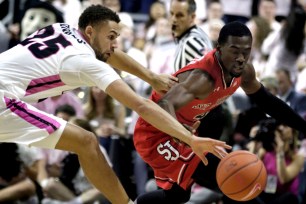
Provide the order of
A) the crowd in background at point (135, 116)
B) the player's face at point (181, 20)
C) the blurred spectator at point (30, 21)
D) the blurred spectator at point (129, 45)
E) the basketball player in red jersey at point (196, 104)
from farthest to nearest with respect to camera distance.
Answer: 1. the blurred spectator at point (129, 45)
2. the blurred spectator at point (30, 21)
3. the crowd in background at point (135, 116)
4. the player's face at point (181, 20)
5. the basketball player in red jersey at point (196, 104)

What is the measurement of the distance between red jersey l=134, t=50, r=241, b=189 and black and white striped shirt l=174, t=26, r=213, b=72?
131cm

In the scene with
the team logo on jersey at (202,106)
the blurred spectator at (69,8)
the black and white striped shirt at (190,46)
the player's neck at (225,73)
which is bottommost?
the blurred spectator at (69,8)

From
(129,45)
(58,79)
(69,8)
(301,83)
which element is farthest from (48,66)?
(69,8)

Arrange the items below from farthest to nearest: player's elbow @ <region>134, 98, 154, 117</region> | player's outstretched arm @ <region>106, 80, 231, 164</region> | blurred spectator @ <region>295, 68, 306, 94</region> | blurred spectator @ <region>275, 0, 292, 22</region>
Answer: blurred spectator @ <region>275, 0, 292, 22</region> < blurred spectator @ <region>295, 68, 306, 94</region> < player's elbow @ <region>134, 98, 154, 117</region> < player's outstretched arm @ <region>106, 80, 231, 164</region>

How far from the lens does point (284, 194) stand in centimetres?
994

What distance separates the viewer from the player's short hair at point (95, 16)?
7191 mm

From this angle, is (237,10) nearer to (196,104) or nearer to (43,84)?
(196,104)

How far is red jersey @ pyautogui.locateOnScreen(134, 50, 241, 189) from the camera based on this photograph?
7738 millimetres

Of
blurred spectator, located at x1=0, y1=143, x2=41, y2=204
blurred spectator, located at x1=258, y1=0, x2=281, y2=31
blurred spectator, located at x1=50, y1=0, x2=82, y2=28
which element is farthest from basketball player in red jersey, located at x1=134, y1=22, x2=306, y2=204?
blurred spectator, located at x1=50, y1=0, x2=82, y2=28

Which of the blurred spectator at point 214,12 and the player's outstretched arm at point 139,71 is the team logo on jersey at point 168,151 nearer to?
the player's outstretched arm at point 139,71

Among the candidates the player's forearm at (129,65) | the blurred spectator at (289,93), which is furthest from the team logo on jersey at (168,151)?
the blurred spectator at (289,93)

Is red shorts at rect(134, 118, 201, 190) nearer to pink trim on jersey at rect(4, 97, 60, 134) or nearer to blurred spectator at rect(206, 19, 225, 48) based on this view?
pink trim on jersey at rect(4, 97, 60, 134)

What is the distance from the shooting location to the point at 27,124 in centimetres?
701

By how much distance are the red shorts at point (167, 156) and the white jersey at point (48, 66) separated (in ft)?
3.66
